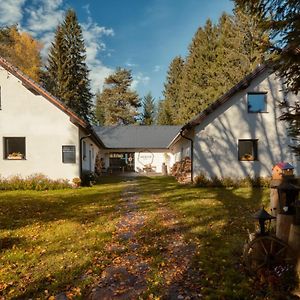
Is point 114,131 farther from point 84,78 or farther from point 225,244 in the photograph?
point 225,244

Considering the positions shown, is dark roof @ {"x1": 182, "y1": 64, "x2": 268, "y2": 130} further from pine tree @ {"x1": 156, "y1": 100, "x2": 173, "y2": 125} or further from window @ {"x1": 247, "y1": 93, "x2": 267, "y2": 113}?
pine tree @ {"x1": 156, "y1": 100, "x2": 173, "y2": 125}

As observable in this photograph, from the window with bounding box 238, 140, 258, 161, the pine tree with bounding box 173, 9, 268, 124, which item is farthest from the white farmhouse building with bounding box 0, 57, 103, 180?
the pine tree with bounding box 173, 9, 268, 124

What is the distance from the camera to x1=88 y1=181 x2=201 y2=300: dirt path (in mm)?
4496

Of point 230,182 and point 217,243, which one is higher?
point 230,182

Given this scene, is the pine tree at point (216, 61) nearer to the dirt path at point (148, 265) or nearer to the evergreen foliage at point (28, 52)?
the evergreen foliage at point (28, 52)

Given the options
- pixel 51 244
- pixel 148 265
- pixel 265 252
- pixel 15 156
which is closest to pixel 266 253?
pixel 265 252

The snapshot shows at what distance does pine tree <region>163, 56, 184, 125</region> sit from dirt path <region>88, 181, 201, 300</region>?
42.5m

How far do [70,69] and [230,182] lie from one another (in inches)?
1287

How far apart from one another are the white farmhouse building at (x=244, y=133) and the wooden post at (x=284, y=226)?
11.8 meters

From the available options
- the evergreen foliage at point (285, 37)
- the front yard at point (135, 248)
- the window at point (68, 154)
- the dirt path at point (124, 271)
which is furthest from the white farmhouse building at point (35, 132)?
the evergreen foliage at point (285, 37)

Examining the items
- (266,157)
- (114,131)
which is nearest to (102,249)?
(266,157)

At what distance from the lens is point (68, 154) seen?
17141 millimetres

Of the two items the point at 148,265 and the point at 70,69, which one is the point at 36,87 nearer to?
the point at 148,265

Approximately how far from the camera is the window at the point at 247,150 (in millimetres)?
17281
